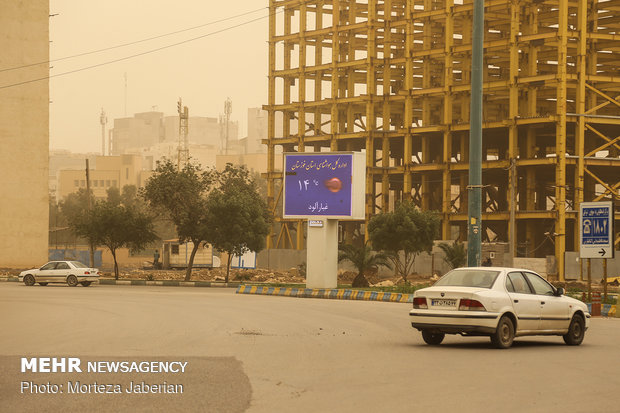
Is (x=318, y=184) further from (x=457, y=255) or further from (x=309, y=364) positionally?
(x=309, y=364)

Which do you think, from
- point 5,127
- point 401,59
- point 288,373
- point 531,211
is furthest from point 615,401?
point 5,127

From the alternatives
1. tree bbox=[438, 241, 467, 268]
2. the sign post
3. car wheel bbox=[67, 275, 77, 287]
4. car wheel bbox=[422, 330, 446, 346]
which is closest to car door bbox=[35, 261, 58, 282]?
car wheel bbox=[67, 275, 77, 287]

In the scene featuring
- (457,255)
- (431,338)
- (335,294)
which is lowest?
(335,294)

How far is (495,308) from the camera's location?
15461 millimetres

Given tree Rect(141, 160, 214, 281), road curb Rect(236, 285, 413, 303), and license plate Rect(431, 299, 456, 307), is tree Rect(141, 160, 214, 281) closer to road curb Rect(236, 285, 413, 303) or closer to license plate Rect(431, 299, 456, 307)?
road curb Rect(236, 285, 413, 303)

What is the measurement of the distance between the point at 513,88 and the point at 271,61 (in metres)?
25.9

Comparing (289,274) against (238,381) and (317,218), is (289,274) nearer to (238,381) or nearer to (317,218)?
(317,218)

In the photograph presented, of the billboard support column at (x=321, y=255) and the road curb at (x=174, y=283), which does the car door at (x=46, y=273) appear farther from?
the billboard support column at (x=321, y=255)

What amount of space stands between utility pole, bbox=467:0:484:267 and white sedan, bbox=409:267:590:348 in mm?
7994

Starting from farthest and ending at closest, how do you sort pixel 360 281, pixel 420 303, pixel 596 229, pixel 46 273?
pixel 360 281 < pixel 46 273 < pixel 596 229 < pixel 420 303

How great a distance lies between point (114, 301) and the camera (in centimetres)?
3088

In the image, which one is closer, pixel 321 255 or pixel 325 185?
pixel 321 255

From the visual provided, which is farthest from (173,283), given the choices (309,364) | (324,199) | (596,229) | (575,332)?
(309,364)

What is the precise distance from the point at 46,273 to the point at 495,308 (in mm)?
35908
